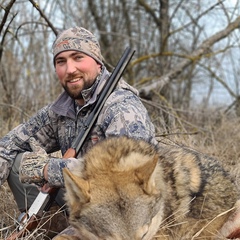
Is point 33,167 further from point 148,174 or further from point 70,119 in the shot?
point 148,174

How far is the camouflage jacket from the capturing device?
13.3 feet

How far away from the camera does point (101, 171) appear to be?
3.46 meters

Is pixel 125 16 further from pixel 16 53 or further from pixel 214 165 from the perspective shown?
pixel 214 165

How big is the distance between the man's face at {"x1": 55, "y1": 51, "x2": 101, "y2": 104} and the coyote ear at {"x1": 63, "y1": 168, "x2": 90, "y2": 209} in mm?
1415

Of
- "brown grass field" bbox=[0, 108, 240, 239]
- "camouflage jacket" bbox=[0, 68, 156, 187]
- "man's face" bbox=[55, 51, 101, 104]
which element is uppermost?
"man's face" bbox=[55, 51, 101, 104]

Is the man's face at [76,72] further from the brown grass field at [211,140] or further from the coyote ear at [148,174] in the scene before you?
the coyote ear at [148,174]

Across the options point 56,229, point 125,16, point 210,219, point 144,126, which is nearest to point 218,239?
point 210,219

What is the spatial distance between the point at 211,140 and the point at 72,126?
151 inches

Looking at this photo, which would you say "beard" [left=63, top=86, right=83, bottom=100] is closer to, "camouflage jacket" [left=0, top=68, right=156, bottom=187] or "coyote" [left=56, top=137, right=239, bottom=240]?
"camouflage jacket" [left=0, top=68, right=156, bottom=187]

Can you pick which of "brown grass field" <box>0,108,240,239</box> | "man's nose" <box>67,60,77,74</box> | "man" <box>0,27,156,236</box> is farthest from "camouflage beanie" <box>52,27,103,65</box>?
"brown grass field" <box>0,108,240,239</box>

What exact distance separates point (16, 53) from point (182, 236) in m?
7.78

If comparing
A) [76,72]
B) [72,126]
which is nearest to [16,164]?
[72,126]

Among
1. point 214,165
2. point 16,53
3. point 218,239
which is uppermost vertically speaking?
point 16,53

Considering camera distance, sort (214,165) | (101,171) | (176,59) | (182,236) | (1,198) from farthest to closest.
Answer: (176,59), (1,198), (214,165), (182,236), (101,171)
